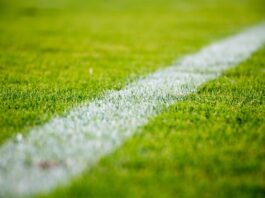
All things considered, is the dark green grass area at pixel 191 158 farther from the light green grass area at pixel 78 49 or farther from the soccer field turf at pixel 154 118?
the light green grass area at pixel 78 49

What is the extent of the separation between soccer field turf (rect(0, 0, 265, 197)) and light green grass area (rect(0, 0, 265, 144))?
0.06ft

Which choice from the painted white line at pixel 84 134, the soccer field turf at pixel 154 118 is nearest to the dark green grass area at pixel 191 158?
the soccer field turf at pixel 154 118

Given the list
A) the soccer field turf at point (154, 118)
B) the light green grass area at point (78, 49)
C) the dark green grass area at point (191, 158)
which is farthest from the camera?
the light green grass area at point (78, 49)

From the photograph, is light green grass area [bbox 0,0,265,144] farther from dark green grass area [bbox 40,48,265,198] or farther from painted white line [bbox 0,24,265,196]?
dark green grass area [bbox 40,48,265,198]

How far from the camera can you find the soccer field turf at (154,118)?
2.84 m

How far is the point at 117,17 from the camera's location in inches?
580

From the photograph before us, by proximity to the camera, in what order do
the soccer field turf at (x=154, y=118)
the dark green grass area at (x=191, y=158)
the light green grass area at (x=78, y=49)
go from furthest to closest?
1. the light green grass area at (x=78, y=49)
2. the soccer field turf at (x=154, y=118)
3. the dark green grass area at (x=191, y=158)

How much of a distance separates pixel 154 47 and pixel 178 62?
1614 mm

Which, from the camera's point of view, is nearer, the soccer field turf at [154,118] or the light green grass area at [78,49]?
the soccer field turf at [154,118]

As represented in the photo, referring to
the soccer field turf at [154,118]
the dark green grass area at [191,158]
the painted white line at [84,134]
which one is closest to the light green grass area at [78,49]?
the soccer field turf at [154,118]

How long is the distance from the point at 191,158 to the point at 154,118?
0.98m

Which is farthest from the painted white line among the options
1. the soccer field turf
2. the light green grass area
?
the light green grass area

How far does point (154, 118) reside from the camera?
160 inches

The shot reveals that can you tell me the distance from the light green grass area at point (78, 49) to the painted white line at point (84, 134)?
26 centimetres
